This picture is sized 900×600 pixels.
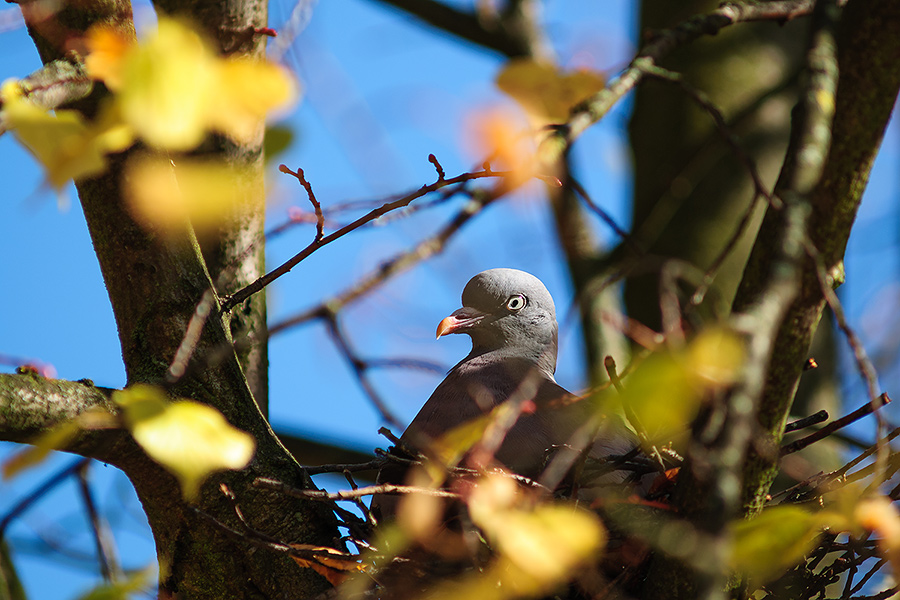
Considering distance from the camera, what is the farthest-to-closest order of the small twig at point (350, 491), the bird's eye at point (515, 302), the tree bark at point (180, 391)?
the bird's eye at point (515, 302), the tree bark at point (180, 391), the small twig at point (350, 491)

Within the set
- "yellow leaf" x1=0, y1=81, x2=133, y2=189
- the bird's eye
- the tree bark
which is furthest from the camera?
the bird's eye

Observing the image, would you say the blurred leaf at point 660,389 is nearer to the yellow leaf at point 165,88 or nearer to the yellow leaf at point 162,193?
the yellow leaf at point 165,88

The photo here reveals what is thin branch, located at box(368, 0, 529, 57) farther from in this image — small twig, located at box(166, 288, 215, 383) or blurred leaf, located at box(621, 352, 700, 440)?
blurred leaf, located at box(621, 352, 700, 440)

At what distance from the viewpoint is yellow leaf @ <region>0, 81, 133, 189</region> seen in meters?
1.18

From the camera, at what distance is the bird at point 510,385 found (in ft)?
7.81

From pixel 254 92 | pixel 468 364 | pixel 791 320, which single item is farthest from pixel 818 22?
pixel 468 364

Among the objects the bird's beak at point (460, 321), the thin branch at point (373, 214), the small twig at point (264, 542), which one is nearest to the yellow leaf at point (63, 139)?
the thin branch at point (373, 214)

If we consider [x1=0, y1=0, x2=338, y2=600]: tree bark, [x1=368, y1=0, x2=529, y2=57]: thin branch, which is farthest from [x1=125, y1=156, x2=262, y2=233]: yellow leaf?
[x1=368, y1=0, x2=529, y2=57]: thin branch

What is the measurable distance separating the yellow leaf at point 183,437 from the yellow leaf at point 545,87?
5.35 ft

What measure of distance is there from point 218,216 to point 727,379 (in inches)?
73.8

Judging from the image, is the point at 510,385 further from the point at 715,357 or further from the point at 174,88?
the point at 174,88

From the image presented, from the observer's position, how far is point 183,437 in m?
1.22

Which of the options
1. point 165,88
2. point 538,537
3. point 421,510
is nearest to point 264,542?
point 421,510

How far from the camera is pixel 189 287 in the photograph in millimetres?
2035
